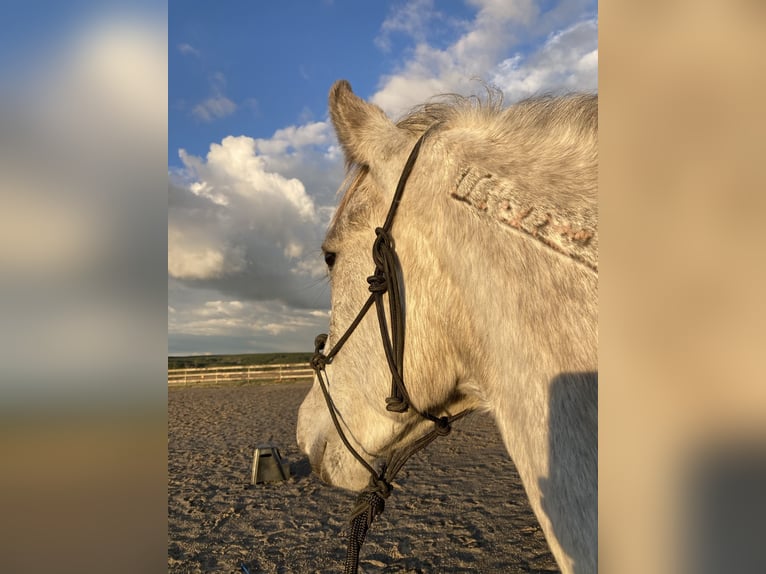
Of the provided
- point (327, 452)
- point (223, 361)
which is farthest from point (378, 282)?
point (223, 361)

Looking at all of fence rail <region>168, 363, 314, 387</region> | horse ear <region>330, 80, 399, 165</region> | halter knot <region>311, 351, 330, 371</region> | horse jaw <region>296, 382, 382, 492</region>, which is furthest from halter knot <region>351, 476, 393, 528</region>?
fence rail <region>168, 363, 314, 387</region>

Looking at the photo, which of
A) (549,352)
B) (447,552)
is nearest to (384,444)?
(549,352)

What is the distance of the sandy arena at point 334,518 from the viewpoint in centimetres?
468

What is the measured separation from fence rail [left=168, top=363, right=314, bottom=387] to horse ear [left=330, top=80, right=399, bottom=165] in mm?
21866

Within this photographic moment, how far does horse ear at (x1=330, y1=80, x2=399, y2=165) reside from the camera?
1.69m

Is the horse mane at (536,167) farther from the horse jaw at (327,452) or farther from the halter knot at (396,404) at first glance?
the horse jaw at (327,452)

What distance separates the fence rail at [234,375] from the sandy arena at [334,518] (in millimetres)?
13932

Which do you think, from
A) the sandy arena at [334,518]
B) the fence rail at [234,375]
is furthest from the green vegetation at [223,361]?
the sandy arena at [334,518]

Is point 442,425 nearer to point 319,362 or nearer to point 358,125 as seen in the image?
point 319,362

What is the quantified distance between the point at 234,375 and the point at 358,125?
23787mm

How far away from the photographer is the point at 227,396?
17953 mm

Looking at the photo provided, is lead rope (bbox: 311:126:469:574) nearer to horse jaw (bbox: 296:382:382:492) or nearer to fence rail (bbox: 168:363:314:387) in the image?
horse jaw (bbox: 296:382:382:492)
